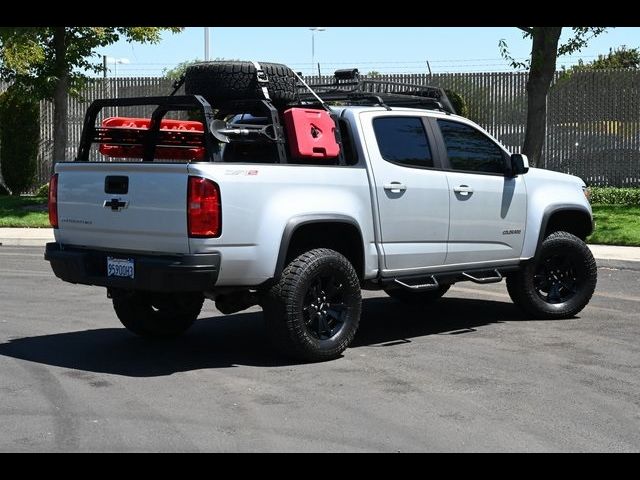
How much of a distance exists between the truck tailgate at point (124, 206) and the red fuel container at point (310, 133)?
1125 mm

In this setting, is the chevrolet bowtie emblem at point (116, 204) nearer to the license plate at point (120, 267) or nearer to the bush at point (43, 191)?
the license plate at point (120, 267)

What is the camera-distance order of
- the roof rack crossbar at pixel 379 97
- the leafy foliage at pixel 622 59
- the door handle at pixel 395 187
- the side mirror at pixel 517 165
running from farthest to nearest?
the leafy foliage at pixel 622 59 → the side mirror at pixel 517 165 → the roof rack crossbar at pixel 379 97 → the door handle at pixel 395 187

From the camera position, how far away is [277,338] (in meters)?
8.66

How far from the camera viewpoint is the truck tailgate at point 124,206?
8305mm

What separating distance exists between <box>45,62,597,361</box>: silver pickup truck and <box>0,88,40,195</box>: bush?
55.5ft

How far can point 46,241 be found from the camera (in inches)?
719

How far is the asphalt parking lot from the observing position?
6574mm

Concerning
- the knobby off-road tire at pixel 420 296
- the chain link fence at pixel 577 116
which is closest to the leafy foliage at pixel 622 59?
the chain link fence at pixel 577 116

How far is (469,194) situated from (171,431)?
173 inches

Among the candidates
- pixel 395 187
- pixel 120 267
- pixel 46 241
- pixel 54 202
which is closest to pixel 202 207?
pixel 120 267

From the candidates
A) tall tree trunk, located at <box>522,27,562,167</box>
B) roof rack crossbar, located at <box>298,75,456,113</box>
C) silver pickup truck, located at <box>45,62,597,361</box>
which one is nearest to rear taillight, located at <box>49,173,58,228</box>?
silver pickup truck, located at <box>45,62,597,361</box>

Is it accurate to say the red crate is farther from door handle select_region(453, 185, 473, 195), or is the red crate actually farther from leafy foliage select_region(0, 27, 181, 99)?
leafy foliage select_region(0, 27, 181, 99)

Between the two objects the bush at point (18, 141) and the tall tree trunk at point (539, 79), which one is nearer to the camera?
the tall tree trunk at point (539, 79)

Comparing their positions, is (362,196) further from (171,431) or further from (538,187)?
(171,431)
